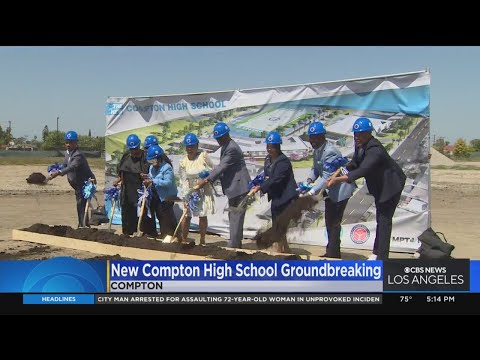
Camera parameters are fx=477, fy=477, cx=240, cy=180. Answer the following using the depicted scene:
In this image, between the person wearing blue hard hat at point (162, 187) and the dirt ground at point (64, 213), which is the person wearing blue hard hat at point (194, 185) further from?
the dirt ground at point (64, 213)

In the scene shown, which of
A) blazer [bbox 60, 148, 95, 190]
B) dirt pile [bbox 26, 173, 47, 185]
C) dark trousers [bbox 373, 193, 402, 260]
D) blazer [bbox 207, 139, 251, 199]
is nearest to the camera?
dark trousers [bbox 373, 193, 402, 260]

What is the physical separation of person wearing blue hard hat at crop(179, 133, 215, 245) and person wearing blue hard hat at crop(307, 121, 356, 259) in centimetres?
151

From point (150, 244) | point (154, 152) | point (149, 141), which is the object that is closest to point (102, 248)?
point (150, 244)

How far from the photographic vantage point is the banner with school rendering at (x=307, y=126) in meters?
5.56

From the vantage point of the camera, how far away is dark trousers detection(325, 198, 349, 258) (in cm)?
582

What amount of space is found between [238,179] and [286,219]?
92 centimetres

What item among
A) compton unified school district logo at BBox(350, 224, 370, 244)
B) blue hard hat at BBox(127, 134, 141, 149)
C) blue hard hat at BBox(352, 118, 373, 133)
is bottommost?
compton unified school district logo at BBox(350, 224, 370, 244)

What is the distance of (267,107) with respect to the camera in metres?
6.55

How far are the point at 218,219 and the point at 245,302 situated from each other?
318cm

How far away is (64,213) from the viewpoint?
945 centimetres

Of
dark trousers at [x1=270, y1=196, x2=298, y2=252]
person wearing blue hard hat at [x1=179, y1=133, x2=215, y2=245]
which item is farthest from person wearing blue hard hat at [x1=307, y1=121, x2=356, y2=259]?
person wearing blue hard hat at [x1=179, y1=133, x2=215, y2=245]

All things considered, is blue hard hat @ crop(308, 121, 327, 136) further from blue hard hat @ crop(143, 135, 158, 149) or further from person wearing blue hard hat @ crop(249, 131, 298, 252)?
blue hard hat @ crop(143, 135, 158, 149)

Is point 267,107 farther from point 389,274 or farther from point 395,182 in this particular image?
point 389,274

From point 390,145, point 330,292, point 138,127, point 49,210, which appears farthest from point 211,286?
point 49,210
